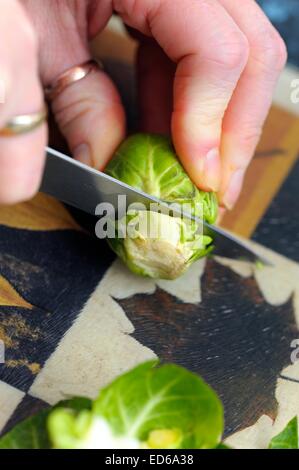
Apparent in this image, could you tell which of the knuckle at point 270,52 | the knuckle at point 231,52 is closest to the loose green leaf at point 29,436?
the knuckle at point 231,52

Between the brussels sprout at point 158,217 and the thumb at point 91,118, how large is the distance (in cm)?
4

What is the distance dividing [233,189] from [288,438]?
0.58 metres

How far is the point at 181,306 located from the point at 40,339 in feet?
1.07

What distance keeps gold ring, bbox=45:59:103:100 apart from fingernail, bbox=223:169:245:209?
1.35 feet

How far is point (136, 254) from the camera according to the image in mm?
1526

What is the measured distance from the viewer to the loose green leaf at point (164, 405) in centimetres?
119

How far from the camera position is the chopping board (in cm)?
142

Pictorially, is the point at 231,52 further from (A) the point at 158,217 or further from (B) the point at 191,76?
(A) the point at 158,217

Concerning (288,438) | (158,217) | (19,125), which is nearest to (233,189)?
(158,217)

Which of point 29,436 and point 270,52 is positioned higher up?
point 270,52

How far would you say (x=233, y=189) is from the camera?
1.68m

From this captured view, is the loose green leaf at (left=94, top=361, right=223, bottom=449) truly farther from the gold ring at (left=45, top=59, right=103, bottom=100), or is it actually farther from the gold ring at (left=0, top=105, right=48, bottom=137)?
the gold ring at (left=45, top=59, right=103, bottom=100)

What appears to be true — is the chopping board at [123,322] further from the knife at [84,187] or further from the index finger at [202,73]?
the index finger at [202,73]
